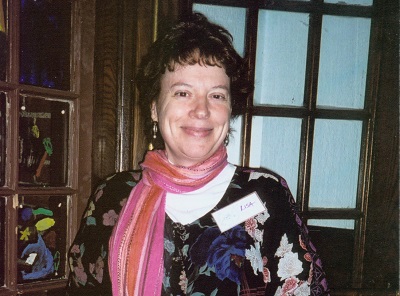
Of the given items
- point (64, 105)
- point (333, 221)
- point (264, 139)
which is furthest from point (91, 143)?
point (333, 221)

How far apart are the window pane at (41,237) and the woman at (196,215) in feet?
0.67

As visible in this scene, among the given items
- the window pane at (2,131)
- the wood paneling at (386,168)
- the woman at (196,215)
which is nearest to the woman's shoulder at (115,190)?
the woman at (196,215)

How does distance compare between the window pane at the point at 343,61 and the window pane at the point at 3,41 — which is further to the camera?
the window pane at the point at 343,61

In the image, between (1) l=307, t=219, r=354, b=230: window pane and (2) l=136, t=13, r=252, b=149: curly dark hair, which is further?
(1) l=307, t=219, r=354, b=230: window pane

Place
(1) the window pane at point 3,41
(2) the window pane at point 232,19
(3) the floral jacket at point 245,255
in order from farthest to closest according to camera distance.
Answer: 1. (2) the window pane at point 232,19
2. (1) the window pane at point 3,41
3. (3) the floral jacket at point 245,255

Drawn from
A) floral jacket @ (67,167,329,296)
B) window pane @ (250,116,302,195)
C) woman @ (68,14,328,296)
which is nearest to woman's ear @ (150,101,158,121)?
woman @ (68,14,328,296)

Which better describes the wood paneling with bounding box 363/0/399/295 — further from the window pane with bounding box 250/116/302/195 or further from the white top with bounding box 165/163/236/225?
the white top with bounding box 165/163/236/225

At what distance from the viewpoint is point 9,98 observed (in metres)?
1.29

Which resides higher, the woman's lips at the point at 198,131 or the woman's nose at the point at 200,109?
the woman's nose at the point at 200,109

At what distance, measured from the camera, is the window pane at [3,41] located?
4.06 feet

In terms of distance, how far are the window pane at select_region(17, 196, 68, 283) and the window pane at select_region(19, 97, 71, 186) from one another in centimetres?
9

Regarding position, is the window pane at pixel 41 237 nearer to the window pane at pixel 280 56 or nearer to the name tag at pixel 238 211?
the name tag at pixel 238 211

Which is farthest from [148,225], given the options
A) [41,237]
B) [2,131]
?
[2,131]

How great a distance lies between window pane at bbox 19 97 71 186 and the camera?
1.33 meters
